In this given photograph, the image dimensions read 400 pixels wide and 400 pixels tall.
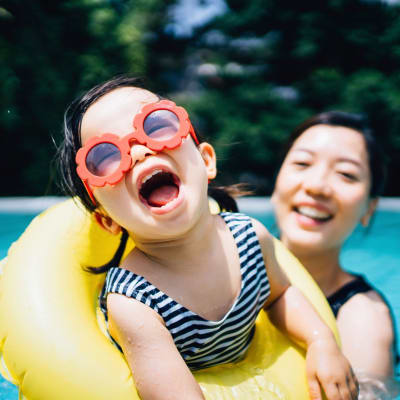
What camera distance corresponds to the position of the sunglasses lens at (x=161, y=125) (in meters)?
1.34

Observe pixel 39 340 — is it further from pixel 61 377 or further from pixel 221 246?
pixel 221 246

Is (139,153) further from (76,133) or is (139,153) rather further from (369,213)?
(369,213)

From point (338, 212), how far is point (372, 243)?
3.61 metres

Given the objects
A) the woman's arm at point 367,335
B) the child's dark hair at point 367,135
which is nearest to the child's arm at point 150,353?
the woman's arm at point 367,335

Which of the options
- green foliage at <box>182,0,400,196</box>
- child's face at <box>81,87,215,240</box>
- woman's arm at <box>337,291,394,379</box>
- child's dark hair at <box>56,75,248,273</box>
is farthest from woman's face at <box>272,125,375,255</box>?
green foliage at <box>182,0,400,196</box>

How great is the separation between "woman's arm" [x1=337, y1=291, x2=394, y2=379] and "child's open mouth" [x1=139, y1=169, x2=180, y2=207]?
1.27 metres

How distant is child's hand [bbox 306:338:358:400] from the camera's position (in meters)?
1.47

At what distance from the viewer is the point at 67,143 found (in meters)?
1.50

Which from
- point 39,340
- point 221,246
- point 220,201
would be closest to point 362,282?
point 220,201

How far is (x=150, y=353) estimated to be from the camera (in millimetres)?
1260

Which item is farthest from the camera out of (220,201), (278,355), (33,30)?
(33,30)

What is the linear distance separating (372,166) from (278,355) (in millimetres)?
1217

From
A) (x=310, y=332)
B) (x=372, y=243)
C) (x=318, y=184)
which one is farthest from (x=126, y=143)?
(x=372, y=243)

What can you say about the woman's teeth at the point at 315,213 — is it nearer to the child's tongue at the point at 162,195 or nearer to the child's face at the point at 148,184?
the child's face at the point at 148,184
